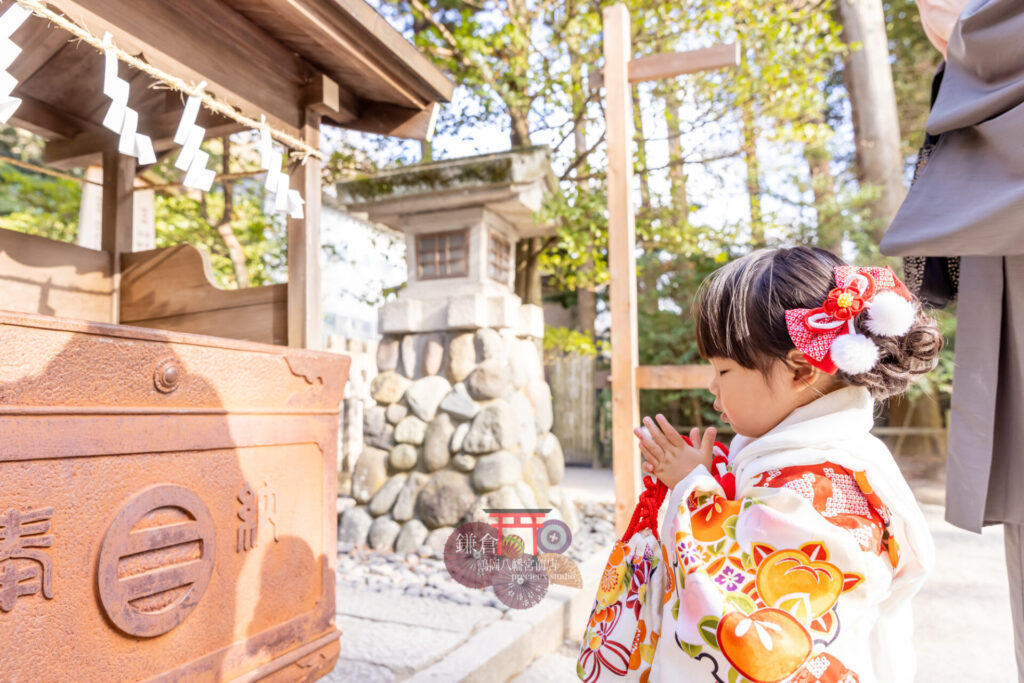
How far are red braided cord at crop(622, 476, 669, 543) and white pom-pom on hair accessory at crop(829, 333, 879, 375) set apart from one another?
0.45m

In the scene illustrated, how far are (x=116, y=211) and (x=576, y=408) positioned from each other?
22.9ft

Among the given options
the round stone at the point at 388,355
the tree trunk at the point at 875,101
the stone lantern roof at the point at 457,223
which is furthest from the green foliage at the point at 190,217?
the tree trunk at the point at 875,101

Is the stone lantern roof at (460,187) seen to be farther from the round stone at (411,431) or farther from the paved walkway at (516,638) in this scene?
the paved walkway at (516,638)

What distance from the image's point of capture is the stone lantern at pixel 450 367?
418cm

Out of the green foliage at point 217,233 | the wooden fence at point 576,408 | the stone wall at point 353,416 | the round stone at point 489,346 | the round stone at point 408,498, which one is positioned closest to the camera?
the round stone at point 408,498

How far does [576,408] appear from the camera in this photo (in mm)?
9039

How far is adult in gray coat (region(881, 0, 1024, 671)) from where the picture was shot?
1301 millimetres

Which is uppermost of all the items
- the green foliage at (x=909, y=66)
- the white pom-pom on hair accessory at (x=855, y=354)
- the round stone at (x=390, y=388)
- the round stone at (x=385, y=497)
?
the green foliage at (x=909, y=66)

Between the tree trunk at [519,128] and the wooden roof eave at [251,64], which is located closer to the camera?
the wooden roof eave at [251,64]

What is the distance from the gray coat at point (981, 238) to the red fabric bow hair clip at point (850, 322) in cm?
32

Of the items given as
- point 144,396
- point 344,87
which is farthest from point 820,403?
point 344,87

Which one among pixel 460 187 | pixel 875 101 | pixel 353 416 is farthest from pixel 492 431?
pixel 875 101

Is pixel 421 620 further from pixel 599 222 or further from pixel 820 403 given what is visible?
pixel 599 222

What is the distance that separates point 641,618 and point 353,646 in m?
1.49
